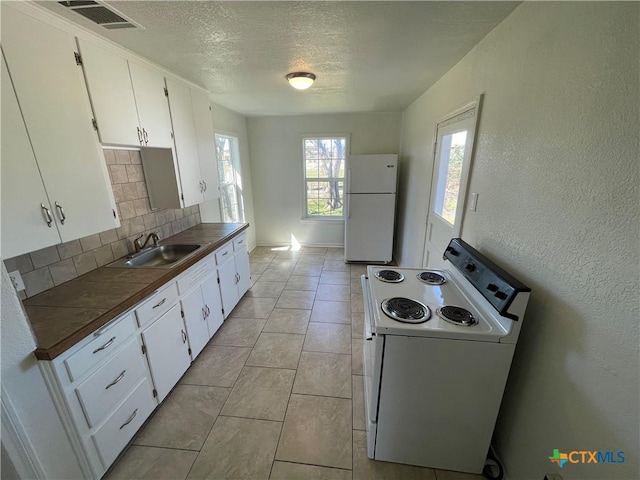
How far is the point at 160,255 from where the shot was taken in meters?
2.37

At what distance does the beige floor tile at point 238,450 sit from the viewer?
1.43 metres

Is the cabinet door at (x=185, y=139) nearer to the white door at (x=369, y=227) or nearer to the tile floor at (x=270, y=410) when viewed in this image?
the tile floor at (x=270, y=410)

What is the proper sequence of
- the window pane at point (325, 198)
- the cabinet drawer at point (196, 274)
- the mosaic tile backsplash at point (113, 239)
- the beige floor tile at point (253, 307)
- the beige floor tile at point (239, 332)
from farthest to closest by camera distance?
the window pane at point (325, 198)
the beige floor tile at point (253, 307)
the beige floor tile at point (239, 332)
the cabinet drawer at point (196, 274)
the mosaic tile backsplash at point (113, 239)

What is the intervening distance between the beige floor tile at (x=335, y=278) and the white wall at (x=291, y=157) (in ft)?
3.78

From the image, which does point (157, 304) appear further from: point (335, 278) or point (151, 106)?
point (335, 278)

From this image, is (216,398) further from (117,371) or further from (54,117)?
(54,117)

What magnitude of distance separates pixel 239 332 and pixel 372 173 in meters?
2.76

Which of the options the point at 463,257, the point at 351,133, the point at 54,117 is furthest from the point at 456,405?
the point at 351,133

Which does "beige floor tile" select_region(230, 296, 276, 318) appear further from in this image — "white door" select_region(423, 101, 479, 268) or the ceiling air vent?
the ceiling air vent

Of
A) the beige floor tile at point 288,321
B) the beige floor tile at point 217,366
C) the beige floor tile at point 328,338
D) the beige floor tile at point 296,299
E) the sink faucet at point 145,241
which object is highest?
the sink faucet at point 145,241

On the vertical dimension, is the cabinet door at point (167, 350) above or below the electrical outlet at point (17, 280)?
below

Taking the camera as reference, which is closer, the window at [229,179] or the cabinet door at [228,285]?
the cabinet door at [228,285]

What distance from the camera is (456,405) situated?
130cm

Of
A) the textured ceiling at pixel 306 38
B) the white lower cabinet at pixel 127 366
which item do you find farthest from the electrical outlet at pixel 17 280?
the textured ceiling at pixel 306 38
